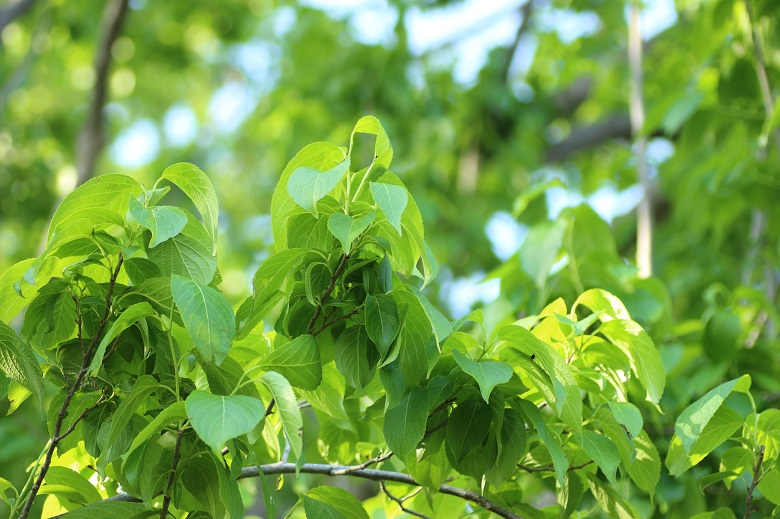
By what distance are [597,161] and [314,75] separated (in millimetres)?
1600

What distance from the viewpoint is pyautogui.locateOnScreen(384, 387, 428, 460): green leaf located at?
844mm

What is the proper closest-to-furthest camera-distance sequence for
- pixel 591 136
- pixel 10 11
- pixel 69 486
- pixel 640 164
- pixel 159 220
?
pixel 159 220 < pixel 69 486 < pixel 640 164 < pixel 10 11 < pixel 591 136

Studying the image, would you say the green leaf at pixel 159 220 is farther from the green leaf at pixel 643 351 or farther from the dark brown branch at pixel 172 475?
the green leaf at pixel 643 351

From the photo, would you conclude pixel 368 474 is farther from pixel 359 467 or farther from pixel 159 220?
pixel 159 220

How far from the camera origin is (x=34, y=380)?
843mm

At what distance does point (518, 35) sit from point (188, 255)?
141 inches

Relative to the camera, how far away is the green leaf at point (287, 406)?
0.75 metres

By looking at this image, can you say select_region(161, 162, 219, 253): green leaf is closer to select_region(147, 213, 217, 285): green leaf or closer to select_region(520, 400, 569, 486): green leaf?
select_region(147, 213, 217, 285): green leaf

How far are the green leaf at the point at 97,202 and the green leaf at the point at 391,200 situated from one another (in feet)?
0.80

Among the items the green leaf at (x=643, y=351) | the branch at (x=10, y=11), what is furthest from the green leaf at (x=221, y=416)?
the branch at (x=10, y=11)

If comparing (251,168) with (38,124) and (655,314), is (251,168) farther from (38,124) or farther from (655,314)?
(655,314)

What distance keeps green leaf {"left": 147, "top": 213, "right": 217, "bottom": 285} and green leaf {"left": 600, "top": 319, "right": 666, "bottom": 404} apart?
463mm

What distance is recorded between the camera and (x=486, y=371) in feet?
2.67

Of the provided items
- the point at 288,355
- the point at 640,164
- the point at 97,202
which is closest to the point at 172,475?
the point at 288,355
